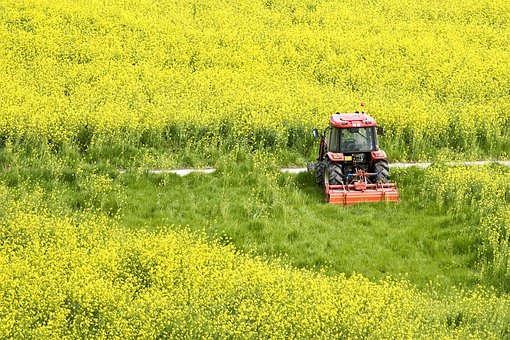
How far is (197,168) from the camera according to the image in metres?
21.5

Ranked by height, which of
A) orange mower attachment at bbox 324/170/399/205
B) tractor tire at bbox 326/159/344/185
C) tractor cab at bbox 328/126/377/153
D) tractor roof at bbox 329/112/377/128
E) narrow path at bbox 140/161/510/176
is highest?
tractor roof at bbox 329/112/377/128

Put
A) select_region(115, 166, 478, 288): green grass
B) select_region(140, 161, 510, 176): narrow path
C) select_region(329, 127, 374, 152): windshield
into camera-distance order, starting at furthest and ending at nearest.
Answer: select_region(140, 161, 510, 176): narrow path → select_region(329, 127, 374, 152): windshield → select_region(115, 166, 478, 288): green grass

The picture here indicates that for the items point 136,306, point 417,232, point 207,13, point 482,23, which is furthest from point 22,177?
point 482,23

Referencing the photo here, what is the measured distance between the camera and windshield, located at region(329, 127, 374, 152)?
19.8 metres

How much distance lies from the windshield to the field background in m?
1.29

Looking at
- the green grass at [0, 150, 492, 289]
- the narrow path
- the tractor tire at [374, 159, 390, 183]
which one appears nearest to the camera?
the green grass at [0, 150, 492, 289]

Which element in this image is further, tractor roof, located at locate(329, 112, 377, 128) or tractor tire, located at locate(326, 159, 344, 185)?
tractor roof, located at locate(329, 112, 377, 128)

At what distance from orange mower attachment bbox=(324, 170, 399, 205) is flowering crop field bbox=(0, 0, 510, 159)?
12.5 feet

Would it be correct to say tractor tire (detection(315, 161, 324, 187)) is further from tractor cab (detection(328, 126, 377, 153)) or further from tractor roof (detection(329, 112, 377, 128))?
tractor roof (detection(329, 112, 377, 128))

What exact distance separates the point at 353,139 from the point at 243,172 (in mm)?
2928

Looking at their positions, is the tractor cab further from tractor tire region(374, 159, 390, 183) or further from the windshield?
tractor tire region(374, 159, 390, 183)

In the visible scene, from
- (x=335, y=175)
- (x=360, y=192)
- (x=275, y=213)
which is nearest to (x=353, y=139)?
(x=335, y=175)

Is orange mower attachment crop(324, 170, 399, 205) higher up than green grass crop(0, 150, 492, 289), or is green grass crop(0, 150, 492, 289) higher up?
orange mower attachment crop(324, 170, 399, 205)

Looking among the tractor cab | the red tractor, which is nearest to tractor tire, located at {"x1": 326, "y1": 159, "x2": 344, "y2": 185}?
the red tractor
